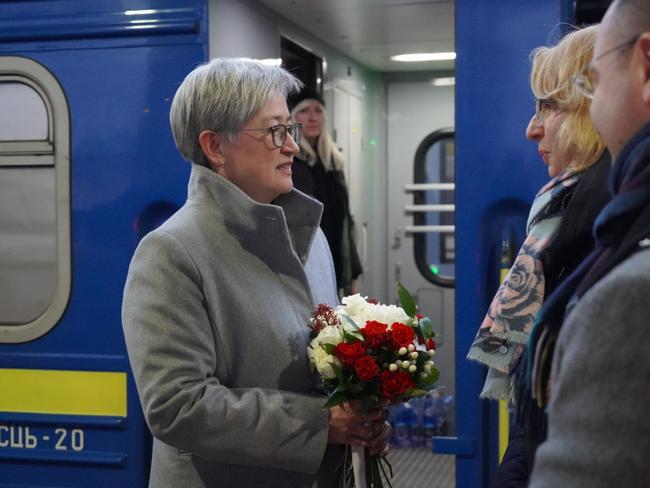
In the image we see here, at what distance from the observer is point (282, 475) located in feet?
7.28

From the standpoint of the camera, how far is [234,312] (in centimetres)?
217

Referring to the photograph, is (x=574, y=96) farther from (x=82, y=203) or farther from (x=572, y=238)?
(x=82, y=203)

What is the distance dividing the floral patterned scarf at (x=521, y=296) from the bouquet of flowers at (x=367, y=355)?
0.50 feet

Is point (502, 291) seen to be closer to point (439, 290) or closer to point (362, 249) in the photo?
point (362, 249)

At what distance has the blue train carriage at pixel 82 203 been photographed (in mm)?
3430

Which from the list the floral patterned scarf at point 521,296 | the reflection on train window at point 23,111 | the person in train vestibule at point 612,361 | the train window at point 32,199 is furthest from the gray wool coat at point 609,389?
the reflection on train window at point 23,111

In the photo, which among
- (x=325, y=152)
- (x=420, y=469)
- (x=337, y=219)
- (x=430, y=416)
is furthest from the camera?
(x=430, y=416)

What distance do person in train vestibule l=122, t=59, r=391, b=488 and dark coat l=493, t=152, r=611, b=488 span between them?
0.41 meters

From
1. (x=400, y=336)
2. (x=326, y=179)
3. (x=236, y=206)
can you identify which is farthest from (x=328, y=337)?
(x=326, y=179)

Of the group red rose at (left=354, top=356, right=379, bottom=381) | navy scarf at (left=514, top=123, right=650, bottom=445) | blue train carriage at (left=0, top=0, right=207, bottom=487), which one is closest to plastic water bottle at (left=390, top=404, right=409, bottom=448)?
blue train carriage at (left=0, top=0, right=207, bottom=487)

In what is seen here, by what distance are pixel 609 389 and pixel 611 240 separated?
0.21 metres

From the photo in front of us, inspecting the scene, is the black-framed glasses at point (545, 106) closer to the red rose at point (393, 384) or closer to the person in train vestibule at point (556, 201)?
the person in train vestibule at point (556, 201)

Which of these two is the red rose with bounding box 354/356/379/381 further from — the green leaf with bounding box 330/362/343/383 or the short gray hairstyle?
the short gray hairstyle

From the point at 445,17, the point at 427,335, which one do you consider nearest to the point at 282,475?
the point at 427,335
